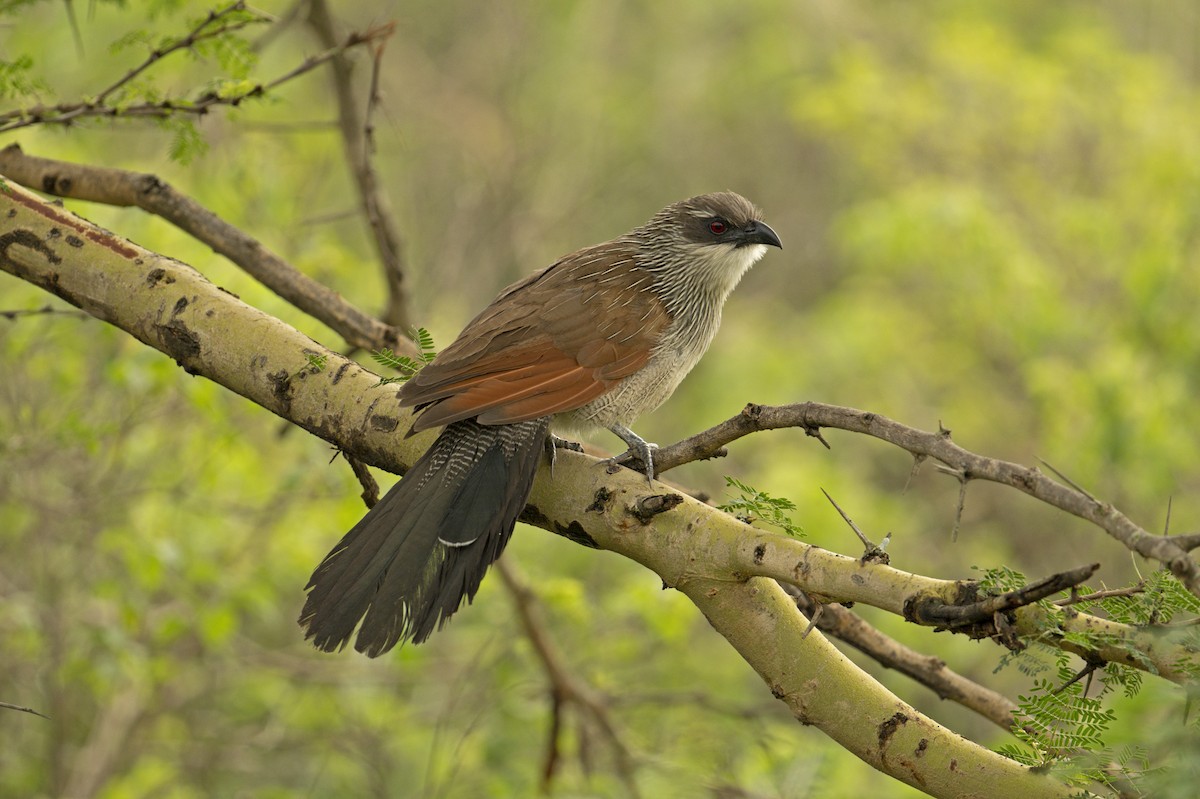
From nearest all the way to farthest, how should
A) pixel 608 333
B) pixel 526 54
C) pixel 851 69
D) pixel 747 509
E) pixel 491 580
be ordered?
pixel 747 509 < pixel 608 333 < pixel 491 580 < pixel 851 69 < pixel 526 54

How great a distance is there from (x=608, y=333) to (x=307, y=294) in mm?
829

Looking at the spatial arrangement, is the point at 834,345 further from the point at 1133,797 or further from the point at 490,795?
the point at 1133,797

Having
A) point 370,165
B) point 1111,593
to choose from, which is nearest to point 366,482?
point 370,165

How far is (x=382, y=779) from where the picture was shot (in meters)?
5.11

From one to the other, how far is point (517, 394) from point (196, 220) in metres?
1.05

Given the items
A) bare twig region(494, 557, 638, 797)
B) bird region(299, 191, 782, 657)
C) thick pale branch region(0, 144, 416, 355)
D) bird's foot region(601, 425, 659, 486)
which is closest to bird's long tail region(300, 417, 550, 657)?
bird region(299, 191, 782, 657)

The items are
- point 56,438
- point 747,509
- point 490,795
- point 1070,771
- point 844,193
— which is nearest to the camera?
point 1070,771

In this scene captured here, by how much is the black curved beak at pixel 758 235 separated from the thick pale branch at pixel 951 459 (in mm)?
1528

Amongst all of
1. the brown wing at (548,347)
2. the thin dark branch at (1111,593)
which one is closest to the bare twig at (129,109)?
the brown wing at (548,347)

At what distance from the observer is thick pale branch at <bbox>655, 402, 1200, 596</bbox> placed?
144 cm

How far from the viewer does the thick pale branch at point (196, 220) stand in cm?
305

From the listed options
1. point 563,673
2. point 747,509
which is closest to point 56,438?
point 563,673

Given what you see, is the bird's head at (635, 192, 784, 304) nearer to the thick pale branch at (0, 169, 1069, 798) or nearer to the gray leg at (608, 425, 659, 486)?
the gray leg at (608, 425, 659, 486)

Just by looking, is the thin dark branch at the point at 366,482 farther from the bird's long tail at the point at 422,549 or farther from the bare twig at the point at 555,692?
the bare twig at the point at 555,692
